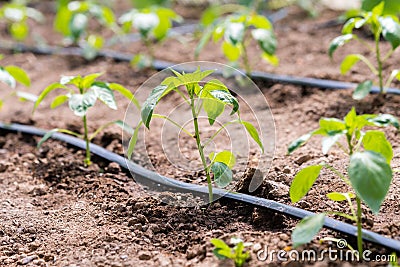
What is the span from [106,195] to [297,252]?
0.93 m

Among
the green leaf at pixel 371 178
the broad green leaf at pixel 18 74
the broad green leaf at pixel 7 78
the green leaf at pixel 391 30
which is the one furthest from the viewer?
the broad green leaf at pixel 18 74

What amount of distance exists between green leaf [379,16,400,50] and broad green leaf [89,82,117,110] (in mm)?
1266

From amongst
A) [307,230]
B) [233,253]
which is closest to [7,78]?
[233,253]

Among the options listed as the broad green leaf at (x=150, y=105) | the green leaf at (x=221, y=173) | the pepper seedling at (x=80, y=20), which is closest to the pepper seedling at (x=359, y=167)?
the green leaf at (x=221, y=173)

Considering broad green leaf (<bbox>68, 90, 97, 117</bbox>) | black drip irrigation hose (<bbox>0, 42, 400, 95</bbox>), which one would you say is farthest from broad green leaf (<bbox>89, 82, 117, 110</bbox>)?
black drip irrigation hose (<bbox>0, 42, 400, 95</bbox>)

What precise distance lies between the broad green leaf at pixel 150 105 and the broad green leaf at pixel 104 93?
51cm

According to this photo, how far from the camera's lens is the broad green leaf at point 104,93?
250cm

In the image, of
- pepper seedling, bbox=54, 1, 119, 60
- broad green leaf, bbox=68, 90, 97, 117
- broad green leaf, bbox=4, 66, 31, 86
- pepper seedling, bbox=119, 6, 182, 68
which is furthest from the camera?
pepper seedling, bbox=54, 1, 119, 60

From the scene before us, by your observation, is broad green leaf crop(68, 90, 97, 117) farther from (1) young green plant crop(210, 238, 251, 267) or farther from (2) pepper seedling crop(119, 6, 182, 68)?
(2) pepper seedling crop(119, 6, 182, 68)

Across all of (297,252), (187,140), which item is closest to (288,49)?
(187,140)

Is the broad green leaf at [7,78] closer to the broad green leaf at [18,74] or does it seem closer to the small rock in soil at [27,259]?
the broad green leaf at [18,74]

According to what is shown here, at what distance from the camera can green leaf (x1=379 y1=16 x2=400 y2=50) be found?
2623 mm

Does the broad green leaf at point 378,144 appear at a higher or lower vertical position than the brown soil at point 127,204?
higher

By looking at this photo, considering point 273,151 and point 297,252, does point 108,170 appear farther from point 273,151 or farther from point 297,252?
point 297,252
